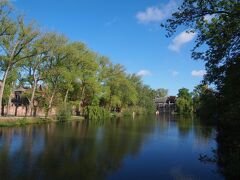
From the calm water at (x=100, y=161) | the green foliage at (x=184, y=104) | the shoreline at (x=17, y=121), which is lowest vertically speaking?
the calm water at (x=100, y=161)

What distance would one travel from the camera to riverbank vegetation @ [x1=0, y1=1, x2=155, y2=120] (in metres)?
39.4

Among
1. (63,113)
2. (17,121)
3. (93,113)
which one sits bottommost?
(17,121)

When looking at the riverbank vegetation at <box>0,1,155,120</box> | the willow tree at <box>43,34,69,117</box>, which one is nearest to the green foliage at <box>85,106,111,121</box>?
the riverbank vegetation at <box>0,1,155,120</box>

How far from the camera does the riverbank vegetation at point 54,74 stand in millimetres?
39375

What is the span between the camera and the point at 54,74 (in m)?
50.9

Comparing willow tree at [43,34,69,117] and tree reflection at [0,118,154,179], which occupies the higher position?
willow tree at [43,34,69,117]

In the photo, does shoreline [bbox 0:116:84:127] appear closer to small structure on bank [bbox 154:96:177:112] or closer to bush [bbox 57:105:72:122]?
bush [bbox 57:105:72:122]

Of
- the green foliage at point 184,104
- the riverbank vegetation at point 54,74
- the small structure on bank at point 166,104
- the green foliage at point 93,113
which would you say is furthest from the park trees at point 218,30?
the small structure on bank at point 166,104

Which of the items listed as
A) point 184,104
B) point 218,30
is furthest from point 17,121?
point 184,104

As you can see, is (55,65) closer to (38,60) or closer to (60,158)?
(38,60)

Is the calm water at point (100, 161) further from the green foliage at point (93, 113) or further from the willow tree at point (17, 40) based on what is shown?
the green foliage at point (93, 113)

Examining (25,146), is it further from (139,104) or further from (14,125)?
(139,104)

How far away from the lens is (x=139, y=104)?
112 meters

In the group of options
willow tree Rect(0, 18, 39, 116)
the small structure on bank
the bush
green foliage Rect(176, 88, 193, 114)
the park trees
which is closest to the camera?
the park trees
